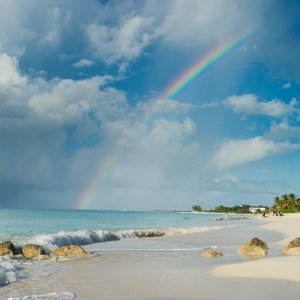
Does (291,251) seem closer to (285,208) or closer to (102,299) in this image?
(102,299)

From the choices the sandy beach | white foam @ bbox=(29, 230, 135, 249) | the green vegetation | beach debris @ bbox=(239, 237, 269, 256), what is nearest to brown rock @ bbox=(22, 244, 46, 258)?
the sandy beach

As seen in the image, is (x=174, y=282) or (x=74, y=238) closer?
(x=174, y=282)

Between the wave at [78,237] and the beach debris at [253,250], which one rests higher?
the wave at [78,237]

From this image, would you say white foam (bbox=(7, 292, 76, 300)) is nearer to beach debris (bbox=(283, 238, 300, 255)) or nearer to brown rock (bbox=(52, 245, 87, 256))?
brown rock (bbox=(52, 245, 87, 256))

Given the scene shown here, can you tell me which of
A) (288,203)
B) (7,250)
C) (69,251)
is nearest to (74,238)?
(7,250)

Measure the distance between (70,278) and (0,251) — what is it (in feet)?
36.0

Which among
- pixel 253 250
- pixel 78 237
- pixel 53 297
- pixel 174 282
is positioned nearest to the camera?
pixel 53 297

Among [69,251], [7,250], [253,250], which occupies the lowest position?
[253,250]

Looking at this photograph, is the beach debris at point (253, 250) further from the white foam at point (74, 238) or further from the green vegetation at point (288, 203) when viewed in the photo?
the green vegetation at point (288, 203)

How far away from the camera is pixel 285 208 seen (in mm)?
179500

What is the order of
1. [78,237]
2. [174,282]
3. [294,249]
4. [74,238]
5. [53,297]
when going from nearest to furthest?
[53,297] < [174,282] < [294,249] < [74,238] < [78,237]

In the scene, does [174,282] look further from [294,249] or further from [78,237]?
[78,237]

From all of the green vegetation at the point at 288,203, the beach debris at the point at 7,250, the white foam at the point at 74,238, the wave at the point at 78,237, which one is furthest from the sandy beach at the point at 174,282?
the green vegetation at the point at 288,203

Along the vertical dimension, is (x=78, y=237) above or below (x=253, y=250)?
above
